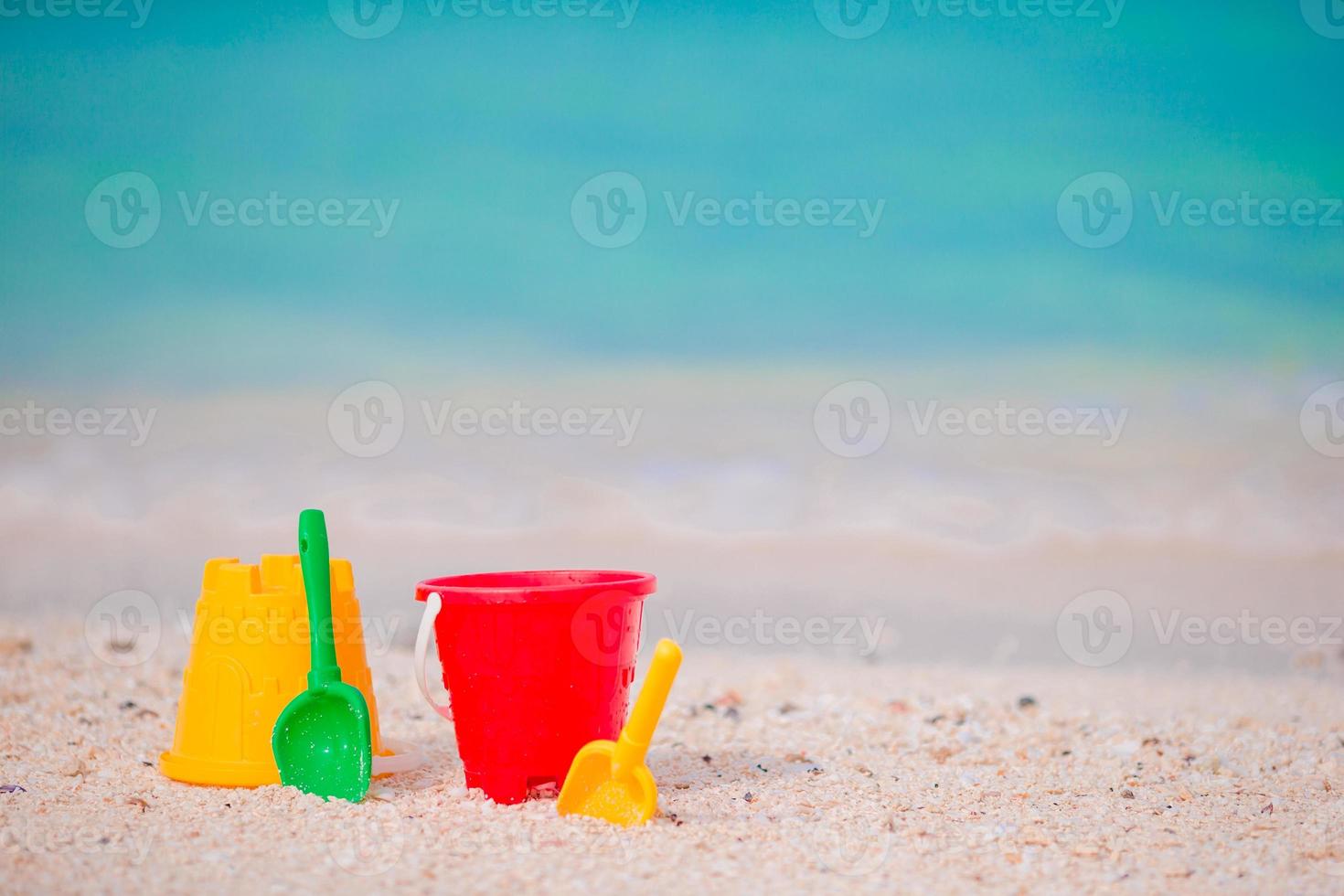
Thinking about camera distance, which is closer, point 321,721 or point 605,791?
point 605,791

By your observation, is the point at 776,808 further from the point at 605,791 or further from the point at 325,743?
the point at 325,743

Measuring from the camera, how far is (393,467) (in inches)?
241

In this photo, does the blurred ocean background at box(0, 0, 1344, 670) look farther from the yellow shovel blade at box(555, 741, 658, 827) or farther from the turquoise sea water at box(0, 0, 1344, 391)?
the yellow shovel blade at box(555, 741, 658, 827)

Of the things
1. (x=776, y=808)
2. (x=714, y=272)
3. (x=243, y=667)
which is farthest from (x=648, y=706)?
(x=714, y=272)

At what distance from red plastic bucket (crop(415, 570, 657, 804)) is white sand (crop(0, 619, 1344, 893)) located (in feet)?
0.30

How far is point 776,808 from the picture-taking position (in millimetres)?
2078

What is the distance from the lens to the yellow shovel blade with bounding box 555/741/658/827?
1.91 meters

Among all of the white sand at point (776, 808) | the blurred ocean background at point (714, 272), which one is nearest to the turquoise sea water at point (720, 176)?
the blurred ocean background at point (714, 272)

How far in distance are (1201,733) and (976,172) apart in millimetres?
4319

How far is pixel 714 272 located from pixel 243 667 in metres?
4.73

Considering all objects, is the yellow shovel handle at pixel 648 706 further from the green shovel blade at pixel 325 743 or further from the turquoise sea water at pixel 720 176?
the turquoise sea water at pixel 720 176

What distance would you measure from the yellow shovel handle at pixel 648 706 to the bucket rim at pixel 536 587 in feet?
0.58

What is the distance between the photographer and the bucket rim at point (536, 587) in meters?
1.96

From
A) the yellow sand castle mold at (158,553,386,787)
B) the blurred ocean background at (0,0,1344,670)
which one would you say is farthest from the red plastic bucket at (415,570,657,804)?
the blurred ocean background at (0,0,1344,670)
